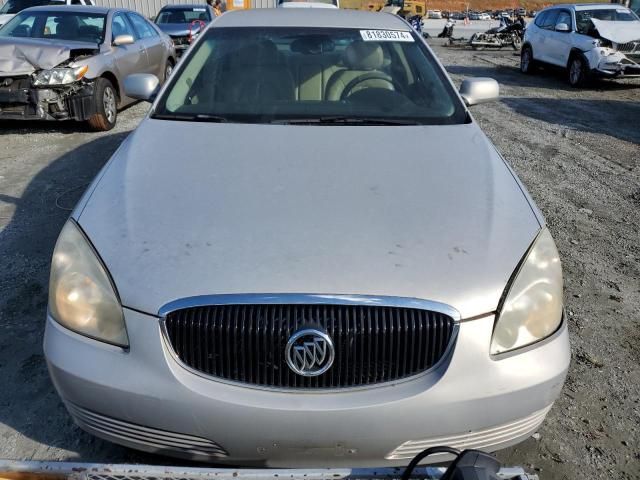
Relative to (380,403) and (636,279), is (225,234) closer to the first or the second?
(380,403)

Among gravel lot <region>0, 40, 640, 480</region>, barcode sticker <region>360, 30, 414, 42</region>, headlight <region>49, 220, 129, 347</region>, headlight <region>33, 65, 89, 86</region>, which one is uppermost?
barcode sticker <region>360, 30, 414, 42</region>

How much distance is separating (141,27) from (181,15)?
6.28m

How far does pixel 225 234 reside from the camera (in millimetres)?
1894

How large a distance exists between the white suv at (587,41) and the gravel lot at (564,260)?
6.73ft

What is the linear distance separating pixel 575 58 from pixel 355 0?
92.2 ft

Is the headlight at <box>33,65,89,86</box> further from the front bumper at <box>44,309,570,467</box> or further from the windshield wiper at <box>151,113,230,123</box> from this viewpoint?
the front bumper at <box>44,309,570,467</box>

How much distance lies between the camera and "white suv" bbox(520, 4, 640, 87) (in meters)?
10.4

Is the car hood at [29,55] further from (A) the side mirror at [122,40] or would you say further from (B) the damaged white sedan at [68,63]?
(A) the side mirror at [122,40]

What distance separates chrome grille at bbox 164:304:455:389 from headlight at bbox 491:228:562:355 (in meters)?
0.19

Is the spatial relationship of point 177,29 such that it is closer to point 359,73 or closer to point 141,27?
point 141,27

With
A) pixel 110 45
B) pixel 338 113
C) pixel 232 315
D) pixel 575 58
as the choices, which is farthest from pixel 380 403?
pixel 575 58

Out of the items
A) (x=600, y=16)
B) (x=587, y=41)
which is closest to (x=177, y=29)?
(x=587, y=41)

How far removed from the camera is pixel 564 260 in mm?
3818

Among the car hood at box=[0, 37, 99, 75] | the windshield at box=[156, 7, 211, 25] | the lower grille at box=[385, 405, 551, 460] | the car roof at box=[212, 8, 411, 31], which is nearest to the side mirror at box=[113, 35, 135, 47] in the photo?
the car hood at box=[0, 37, 99, 75]
